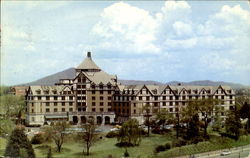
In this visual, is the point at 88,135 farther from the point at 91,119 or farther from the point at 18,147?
the point at 18,147

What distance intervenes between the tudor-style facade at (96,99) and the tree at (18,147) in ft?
6.58

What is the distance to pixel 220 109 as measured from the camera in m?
10.1

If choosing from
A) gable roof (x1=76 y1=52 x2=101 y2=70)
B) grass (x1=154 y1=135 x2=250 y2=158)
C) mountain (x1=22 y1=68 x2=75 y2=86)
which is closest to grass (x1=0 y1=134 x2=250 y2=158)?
grass (x1=154 y1=135 x2=250 y2=158)

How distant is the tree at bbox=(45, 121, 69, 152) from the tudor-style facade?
4.18 ft

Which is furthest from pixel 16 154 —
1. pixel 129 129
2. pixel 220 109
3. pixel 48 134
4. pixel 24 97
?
pixel 220 109

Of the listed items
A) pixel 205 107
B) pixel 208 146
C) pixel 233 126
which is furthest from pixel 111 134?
pixel 233 126

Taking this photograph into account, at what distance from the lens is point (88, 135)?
8.55m

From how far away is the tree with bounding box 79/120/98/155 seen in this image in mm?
8516

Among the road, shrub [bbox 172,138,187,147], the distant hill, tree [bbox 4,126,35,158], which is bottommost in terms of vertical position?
the road

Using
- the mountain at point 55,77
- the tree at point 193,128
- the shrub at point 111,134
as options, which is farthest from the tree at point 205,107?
the mountain at point 55,77

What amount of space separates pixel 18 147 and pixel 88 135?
1447 millimetres

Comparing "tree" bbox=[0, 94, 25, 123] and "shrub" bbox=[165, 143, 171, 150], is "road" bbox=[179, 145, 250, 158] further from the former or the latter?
"tree" bbox=[0, 94, 25, 123]

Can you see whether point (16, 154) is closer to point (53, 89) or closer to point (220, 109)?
point (53, 89)

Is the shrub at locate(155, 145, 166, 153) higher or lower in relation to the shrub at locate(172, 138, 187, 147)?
lower
